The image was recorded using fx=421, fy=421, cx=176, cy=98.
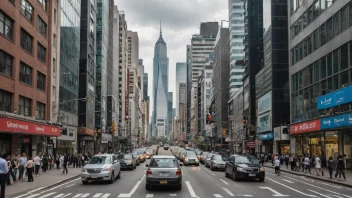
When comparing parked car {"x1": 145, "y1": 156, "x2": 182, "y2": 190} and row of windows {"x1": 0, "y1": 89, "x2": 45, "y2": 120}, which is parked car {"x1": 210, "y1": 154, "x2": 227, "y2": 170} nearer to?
parked car {"x1": 145, "y1": 156, "x2": 182, "y2": 190}

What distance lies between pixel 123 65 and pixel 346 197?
142m

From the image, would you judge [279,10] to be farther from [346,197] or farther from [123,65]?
[123,65]

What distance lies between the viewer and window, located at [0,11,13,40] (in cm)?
3347

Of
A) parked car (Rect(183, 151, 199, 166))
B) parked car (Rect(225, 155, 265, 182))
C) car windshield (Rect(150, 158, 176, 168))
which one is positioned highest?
car windshield (Rect(150, 158, 176, 168))

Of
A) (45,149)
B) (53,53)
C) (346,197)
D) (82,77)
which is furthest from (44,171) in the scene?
(82,77)

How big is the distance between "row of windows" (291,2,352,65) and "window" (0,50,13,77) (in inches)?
1140

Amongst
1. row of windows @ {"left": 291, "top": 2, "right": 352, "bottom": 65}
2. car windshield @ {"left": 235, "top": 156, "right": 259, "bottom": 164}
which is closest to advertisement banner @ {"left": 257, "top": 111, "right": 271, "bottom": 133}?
row of windows @ {"left": 291, "top": 2, "right": 352, "bottom": 65}

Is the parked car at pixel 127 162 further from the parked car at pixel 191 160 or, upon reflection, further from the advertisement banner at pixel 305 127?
the advertisement banner at pixel 305 127

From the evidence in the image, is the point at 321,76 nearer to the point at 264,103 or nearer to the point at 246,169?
the point at 246,169

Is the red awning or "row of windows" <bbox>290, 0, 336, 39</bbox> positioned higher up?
"row of windows" <bbox>290, 0, 336, 39</bbox>

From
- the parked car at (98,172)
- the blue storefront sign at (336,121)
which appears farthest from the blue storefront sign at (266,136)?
the parked car at (98,172)

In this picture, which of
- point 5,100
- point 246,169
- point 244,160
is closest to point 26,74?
point 5,100

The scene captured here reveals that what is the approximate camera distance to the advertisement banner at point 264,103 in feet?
223

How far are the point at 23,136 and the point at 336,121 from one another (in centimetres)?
2842
